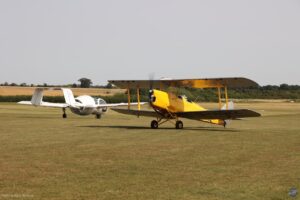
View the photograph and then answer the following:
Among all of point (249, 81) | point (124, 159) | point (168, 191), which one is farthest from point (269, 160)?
point (249, 81)

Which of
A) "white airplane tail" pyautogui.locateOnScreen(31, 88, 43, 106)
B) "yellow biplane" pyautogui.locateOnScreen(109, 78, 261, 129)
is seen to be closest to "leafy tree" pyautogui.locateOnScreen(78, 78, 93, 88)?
"white airplane tail" pyautogui.locateOnScreen(31, 88, 43, 106)

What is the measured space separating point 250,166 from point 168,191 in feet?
11.1

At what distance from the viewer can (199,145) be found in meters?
15.2

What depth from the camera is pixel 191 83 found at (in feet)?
81.0

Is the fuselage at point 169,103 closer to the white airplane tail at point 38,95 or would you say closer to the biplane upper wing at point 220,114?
the biplane upper wing at point 220,114

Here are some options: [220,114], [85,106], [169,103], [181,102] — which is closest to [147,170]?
[220,114]

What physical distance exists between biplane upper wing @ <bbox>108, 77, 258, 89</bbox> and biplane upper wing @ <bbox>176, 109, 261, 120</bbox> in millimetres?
1328

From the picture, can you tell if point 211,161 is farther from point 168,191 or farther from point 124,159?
point 168,191

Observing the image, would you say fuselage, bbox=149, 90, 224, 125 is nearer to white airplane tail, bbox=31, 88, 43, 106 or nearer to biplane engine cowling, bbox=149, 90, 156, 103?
biplane engine cowling, bbox=149, 90, 156, 103

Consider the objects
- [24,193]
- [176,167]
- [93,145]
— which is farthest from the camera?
[93,145]

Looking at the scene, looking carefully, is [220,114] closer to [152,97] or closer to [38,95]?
[152,97]

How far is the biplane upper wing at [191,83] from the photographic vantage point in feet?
75.2

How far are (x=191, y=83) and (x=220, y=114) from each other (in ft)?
7.45


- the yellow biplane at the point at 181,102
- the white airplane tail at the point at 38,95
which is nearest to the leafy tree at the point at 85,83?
the white airplane tail at the point at 38,95
